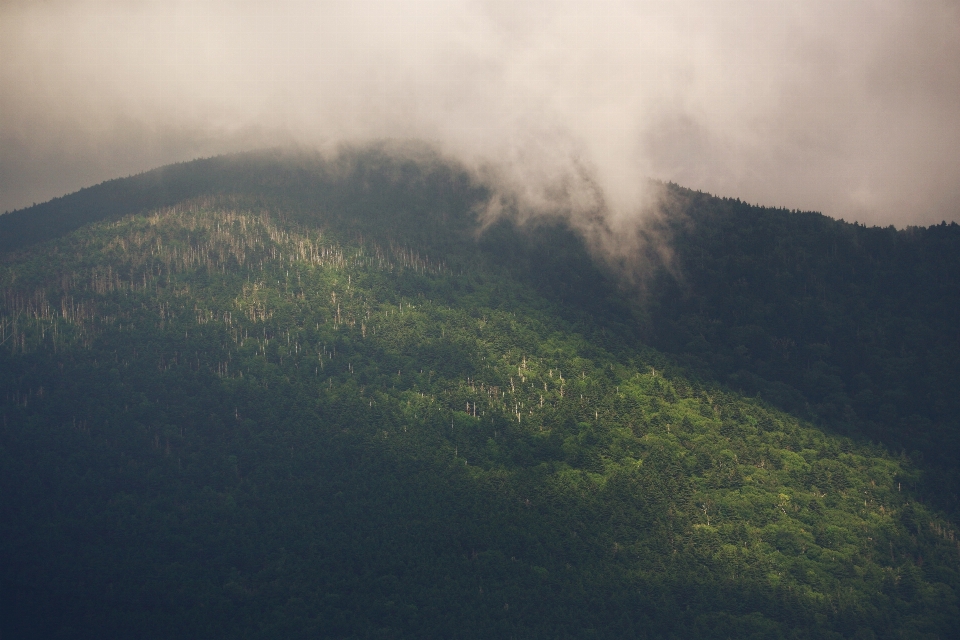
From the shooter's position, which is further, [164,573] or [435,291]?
[435,291]

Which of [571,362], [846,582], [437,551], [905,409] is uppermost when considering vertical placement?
[571,362]

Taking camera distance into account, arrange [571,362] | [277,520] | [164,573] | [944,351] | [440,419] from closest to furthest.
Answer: [164,573] < [277,520] < [440,419] < [571,362] < [944,351]

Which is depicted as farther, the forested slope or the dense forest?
the forested slope

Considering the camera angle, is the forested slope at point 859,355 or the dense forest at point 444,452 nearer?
the dense forest at point 444,452

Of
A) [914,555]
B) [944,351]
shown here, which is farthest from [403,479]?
[944,351]

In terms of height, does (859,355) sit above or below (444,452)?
above

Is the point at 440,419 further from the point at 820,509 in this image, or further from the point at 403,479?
the point at 820,509

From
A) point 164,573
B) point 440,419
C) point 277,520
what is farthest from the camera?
point 440,419

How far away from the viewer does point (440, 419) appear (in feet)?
511

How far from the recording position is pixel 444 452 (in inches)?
5822

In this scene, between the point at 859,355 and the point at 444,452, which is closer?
the point at 444,452

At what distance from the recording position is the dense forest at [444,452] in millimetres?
126938

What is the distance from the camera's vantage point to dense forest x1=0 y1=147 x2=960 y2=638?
127 meters

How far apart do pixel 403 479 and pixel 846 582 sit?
200 ft
